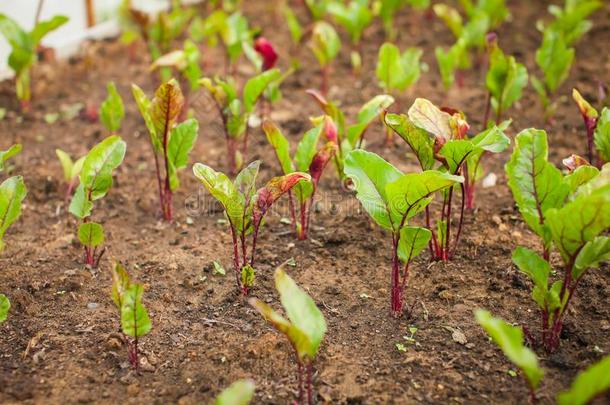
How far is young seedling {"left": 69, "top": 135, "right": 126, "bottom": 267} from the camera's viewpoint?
2482mm

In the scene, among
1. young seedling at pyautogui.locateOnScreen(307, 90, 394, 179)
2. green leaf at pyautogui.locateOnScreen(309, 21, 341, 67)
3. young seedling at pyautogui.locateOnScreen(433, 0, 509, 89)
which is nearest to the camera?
young seedling at pyautogui.locateOnScreen(307, 90, 394, 179)

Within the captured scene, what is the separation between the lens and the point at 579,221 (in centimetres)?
183

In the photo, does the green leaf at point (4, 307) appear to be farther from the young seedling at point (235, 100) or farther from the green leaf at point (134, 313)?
the young seedling at point (235, 100)

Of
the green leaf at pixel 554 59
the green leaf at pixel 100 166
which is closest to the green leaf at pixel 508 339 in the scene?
the green leaf at pixel 100 166

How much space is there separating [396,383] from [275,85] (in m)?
1.93

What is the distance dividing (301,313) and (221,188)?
2.00ft

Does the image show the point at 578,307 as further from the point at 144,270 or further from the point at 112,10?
the point at 112,10

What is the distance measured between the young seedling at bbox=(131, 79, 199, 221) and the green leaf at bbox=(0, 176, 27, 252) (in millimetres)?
593

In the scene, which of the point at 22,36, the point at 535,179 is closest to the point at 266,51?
the point at 22,36

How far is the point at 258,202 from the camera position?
7.84 feet

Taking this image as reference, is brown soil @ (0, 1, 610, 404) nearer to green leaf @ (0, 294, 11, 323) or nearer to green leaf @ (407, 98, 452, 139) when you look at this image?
green leaf @ (0, 294, 11, 323)

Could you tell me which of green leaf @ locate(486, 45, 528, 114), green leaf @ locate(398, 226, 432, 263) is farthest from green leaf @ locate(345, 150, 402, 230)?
green leaf @ locate(486, 45, 528, 114)

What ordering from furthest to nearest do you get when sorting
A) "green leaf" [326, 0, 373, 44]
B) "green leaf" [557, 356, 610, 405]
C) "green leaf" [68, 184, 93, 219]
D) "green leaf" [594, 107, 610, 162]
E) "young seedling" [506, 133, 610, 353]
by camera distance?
1. "green leaf" [326, 0, 373, 44]
2. "green leaf" [68, 184, 93, 219]
3. "green leaf" [594, 107, 610, 162]
4. "young seedling" [506, 133, 610, 353]
5. "green leaf" [557, 356, 610, 405]

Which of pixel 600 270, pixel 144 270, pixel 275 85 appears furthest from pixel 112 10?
pixel 600 270
